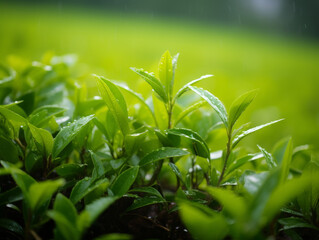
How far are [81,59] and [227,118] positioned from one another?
2.99 metres

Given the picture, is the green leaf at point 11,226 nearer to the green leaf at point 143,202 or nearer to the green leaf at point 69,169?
the green leaf at point 69,169

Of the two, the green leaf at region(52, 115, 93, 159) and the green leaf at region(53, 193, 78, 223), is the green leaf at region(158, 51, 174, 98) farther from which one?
the green leaf at region(53, 193, 78, 223)

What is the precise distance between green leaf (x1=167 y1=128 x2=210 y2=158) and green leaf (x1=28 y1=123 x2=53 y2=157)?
31cm

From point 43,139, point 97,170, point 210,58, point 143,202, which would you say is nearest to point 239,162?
point 143,202

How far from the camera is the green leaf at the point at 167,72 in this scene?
0.92 metres

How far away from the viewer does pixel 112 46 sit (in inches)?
180

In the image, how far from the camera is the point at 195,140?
84 centimetres

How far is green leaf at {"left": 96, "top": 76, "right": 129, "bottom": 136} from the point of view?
84cm

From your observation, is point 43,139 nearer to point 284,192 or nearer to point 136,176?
point 136,176

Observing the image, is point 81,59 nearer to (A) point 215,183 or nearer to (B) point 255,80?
(B) point 255,80

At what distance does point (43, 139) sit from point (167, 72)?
0.39 m

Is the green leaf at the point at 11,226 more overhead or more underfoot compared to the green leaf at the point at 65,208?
more underfoot

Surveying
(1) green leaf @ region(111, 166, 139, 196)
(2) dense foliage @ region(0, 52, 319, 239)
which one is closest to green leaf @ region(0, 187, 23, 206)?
(2) dense foliage @ region(0, 52, 319, 239)

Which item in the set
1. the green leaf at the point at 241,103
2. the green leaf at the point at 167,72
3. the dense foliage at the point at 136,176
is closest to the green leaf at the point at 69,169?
the dense foliage at the point at 136,176
